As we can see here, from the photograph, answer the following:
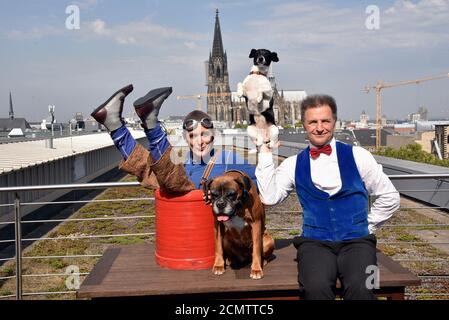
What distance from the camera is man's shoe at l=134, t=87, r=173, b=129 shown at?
3.15 metres

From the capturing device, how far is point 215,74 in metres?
112

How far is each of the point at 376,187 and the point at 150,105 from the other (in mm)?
1714

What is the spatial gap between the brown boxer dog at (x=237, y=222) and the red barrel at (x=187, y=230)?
5.8 inches

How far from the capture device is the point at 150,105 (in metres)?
3.18

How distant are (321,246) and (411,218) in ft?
36.5

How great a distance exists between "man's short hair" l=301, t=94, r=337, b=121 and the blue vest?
0.98 feet

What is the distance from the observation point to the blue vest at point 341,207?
3.38 meters

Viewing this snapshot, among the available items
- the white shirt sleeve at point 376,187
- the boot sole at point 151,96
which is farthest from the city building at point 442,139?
the boot sole at point 151,96

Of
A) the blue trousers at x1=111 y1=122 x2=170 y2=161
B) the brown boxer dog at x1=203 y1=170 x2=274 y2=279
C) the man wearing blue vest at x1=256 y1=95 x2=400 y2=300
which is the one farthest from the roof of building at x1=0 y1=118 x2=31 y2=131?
the man wearing blue vest at x1=256 y1=95 x2=400 y2=300

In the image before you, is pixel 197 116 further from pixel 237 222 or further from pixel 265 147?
pixel 237 222

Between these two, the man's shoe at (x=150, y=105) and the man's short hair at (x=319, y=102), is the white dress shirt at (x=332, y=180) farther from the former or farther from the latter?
the man's shoe at (x=150, y=105)

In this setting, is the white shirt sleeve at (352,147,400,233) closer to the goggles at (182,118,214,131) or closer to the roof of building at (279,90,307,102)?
the goggles at (182,118,214,131)

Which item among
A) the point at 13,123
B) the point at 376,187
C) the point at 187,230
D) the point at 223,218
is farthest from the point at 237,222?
the point at 13,123
